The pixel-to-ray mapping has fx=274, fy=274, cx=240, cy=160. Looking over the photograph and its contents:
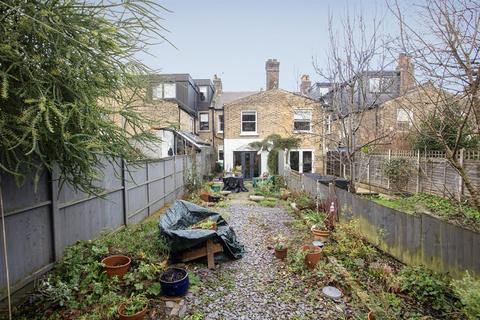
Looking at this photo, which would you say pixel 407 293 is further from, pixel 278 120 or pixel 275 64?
pixel 275 64

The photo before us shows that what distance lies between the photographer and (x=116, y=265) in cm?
423

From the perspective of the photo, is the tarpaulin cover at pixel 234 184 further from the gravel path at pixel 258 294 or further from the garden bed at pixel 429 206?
the gravel path at pixel 258 294

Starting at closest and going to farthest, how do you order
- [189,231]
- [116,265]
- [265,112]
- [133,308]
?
[133,308], [116,265], [189,231], [265,112]

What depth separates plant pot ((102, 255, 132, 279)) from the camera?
13.1 feet

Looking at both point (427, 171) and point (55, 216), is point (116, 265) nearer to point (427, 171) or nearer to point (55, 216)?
point (55, 216)

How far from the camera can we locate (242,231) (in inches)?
303

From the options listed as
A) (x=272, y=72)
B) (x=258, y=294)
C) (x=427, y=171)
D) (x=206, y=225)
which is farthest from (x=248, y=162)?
(x=258, y=294)

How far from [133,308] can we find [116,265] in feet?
3.52

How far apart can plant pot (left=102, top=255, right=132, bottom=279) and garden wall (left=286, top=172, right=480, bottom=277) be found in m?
4.73

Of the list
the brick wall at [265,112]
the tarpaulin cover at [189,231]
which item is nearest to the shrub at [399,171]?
the brick wall at [265,112]

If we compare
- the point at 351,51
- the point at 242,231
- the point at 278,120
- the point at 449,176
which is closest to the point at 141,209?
the point at 242,231

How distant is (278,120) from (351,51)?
516 inches

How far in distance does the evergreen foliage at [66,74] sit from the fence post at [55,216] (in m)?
0.69

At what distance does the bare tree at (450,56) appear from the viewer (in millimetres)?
2812
